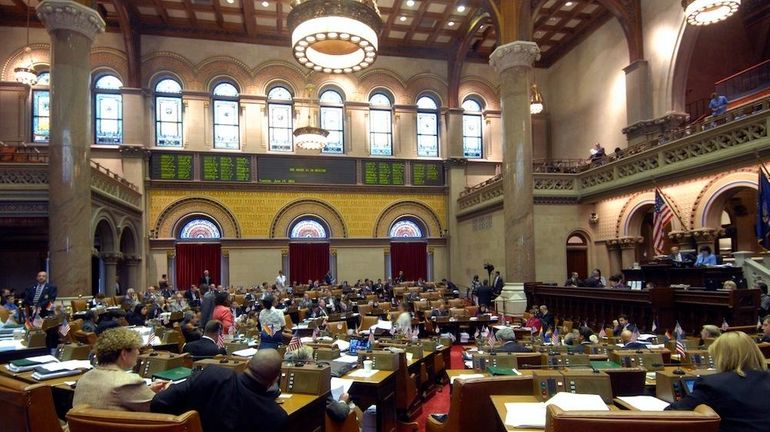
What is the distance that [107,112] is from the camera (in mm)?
22359

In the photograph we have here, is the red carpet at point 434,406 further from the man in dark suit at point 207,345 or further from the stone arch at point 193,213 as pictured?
the stone arch at point 193,213

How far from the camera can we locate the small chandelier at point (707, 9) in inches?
516

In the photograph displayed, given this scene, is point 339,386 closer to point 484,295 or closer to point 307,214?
point 484,295

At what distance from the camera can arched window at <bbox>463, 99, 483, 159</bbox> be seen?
26188 mm

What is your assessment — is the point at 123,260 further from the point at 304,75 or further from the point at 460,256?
the point at 460,256

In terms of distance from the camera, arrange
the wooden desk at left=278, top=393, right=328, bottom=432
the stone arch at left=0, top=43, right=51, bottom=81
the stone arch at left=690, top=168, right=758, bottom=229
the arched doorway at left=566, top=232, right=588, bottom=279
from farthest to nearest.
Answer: the stone arch at left=0, top=43, right=51, bottom=81 < the arched doorway at left=566, top=232, right=588, bottom=279 < the stone arch at left=690, top=168, right=758, bottom=229 < the wooden desk at left=278, top=393, right=328, bottom=432

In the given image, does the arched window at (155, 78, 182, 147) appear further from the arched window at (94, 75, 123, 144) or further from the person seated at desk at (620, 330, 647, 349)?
the person seated at desk at (620, 330, 647, 349)

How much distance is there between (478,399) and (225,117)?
21.8m

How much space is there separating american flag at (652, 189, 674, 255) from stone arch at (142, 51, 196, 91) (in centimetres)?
1868

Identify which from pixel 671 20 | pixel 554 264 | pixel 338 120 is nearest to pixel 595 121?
pixel 671 20

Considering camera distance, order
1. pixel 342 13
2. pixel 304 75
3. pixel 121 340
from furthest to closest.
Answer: pixel 304 75 < pixel 342 13 < pixel 121 340

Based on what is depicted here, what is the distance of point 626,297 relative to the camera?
1133 centimetres

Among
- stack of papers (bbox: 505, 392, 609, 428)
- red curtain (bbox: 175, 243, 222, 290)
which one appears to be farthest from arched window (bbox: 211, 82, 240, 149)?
stack of papers (bbox: 505, 392, 609, 428)

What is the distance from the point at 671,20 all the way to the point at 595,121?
17.4ft
